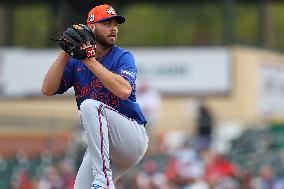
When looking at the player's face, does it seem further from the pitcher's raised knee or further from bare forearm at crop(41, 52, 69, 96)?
the pitcher's raised knee

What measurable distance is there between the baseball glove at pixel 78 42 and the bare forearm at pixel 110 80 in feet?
0.23

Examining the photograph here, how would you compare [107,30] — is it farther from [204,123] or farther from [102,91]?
[204,123]

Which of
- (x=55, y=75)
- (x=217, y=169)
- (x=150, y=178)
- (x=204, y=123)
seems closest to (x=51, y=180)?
(x=150, y=178)

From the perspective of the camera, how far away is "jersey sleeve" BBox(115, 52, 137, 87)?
26.1ft

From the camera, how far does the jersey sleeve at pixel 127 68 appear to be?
796 cm

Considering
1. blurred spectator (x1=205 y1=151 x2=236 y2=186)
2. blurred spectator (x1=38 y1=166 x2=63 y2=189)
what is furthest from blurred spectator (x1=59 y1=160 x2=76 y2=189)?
blurred spectator (x1=205 y1=151 x2=236 y2=186)

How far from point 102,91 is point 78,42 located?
20.7 inches

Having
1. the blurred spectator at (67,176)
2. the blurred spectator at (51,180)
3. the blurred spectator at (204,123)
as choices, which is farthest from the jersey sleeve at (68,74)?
the blurred spectator at (204,123)

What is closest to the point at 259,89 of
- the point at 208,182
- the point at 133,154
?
the point at 208,182

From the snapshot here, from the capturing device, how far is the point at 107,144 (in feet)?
25.8

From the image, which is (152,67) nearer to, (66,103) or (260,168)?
(66,103)

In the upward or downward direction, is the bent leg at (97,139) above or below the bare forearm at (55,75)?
below

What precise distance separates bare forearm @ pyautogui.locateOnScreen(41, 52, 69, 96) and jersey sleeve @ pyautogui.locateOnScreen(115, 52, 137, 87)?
1.35 ft

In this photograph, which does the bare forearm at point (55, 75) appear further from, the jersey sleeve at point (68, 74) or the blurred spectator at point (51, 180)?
the blurred spectator at point (51, 180)
